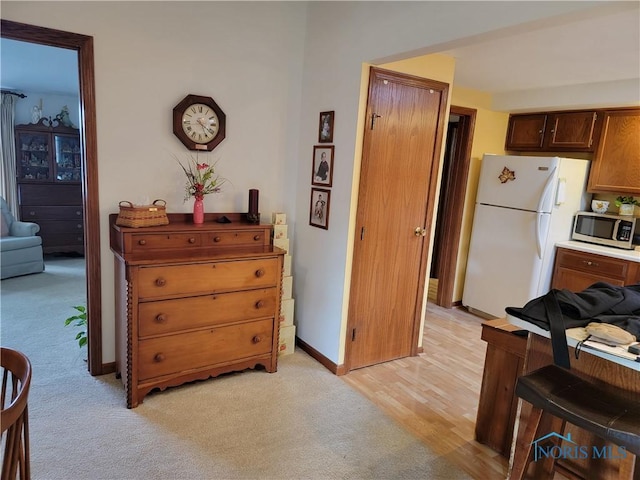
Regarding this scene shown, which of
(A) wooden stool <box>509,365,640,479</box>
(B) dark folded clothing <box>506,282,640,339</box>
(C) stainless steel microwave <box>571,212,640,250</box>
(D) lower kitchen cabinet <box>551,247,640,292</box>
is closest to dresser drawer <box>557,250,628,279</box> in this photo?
(D) lower kitchen cabinet <box>551,247,640,292</box>

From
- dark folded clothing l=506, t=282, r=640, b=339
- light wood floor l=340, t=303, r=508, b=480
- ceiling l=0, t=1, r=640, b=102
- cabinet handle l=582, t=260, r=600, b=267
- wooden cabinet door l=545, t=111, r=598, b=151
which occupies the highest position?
ceiling l=0, t=1, r=640, b=102

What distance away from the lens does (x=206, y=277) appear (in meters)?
2.51

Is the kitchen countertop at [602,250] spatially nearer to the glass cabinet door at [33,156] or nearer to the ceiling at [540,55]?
the ceiling at [540,55]

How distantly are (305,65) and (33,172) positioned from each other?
4504 millimetres

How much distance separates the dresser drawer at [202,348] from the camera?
2426 mm

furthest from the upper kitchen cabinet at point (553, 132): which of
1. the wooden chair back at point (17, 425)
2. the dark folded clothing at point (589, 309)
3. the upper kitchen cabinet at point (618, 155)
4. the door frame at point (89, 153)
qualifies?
the wooden chair back at point (17, 425)

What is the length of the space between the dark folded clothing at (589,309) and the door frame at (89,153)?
239cm

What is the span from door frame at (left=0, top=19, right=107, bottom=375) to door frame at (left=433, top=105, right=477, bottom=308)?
3111 millimetres

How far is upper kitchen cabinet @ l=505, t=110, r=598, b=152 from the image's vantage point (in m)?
3.79

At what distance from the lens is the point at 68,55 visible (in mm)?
3857

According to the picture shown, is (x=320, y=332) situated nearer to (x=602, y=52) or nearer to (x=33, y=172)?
(x=602, y=52)

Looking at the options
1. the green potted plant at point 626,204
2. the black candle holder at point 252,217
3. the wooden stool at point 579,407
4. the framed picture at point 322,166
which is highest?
the framed picture at point 322,166

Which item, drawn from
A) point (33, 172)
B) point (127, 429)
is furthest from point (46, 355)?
point (33, 172)

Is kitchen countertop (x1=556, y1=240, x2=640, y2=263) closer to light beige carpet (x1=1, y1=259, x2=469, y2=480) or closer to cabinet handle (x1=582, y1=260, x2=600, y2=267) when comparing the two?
cabinet handle (x1=582, y1=260, x2=600, y2=267)
